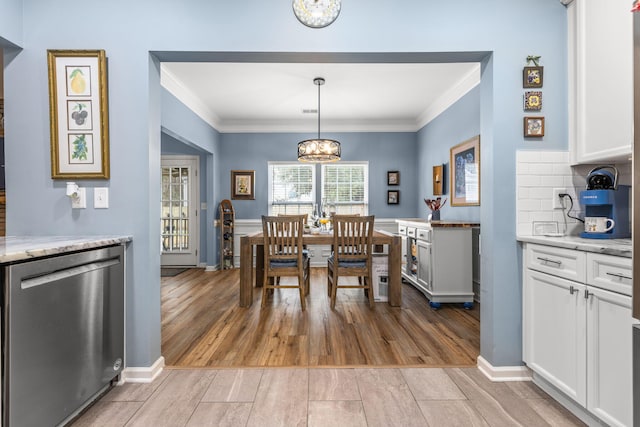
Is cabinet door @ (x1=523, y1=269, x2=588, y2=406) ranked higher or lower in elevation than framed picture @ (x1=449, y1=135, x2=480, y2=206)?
lower

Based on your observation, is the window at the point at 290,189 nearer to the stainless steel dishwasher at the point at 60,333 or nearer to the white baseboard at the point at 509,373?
the stainless steel dishwasher at the point at 60,333

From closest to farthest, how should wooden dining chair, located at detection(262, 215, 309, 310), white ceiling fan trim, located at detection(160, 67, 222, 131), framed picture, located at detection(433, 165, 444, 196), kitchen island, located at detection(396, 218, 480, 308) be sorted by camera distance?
1. wooden dining chair, located at detection(262, 215, 309, 310)
2. kitchen island, located at detection(396, 218, 480, 308)
3. white ceiling fan trim, located at detection(160, 67, 222, 131)
4. framed picture, located at detection(433, 165, 444, 196)

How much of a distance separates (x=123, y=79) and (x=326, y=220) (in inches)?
113

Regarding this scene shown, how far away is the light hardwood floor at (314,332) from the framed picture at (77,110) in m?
1.41

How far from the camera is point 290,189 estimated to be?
6.15 m

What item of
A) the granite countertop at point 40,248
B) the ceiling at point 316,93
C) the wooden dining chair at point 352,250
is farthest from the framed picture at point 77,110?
the wooden dining chair at point 352,250

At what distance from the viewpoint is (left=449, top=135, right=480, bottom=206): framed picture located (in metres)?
3.84

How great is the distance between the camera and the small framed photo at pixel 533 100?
208 centimetres

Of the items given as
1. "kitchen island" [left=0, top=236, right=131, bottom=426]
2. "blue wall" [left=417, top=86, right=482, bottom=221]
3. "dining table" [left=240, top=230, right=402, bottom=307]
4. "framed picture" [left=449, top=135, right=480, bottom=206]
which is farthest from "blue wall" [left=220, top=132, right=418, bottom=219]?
"kitchen island" [left=0, top=236, right=131, bottom=426]

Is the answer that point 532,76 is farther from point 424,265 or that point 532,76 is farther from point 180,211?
point 180,211

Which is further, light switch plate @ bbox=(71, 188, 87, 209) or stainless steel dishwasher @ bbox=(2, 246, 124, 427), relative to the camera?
light switch plate @ bbox=(71, 188, 87, 209)

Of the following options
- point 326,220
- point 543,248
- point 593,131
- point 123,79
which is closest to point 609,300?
point 543,248

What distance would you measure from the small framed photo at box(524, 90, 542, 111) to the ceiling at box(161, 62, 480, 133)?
5.92 ft

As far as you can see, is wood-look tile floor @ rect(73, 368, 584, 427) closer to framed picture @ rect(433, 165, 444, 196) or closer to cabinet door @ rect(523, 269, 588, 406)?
cabinet door @ rect(523, 269, 588, 406)
